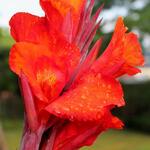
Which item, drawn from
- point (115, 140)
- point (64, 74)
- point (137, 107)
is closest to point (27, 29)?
point (64, 74)

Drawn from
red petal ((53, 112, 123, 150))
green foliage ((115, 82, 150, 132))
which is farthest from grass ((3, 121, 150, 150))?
red petal ((53, 112, 123, 150))

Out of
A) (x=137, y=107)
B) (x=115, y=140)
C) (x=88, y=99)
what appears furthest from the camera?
(x=137, y=107)

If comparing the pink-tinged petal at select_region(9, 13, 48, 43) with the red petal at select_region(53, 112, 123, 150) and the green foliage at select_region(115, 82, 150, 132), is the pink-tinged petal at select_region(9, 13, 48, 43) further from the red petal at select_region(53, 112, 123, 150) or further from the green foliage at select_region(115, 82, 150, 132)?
the green foliage at select_region(115, 82, 150, 132)

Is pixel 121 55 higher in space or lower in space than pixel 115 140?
higher

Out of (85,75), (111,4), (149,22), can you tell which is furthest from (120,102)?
(111,4)

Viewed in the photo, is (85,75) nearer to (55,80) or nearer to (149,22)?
(55,80)

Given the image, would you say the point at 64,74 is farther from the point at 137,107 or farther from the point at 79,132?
the point at 137,107
